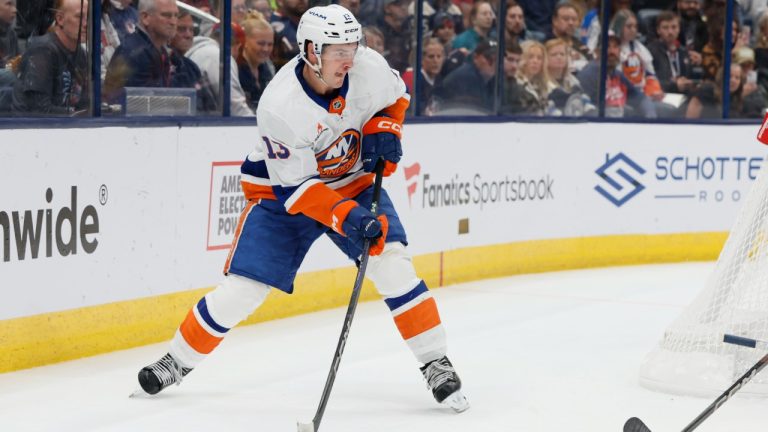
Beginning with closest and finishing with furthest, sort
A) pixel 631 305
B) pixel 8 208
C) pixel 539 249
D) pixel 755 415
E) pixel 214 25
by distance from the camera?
pixel 755 415, pixel 8 208, pixel 214 25, pixel 631 305, pixel 539 249

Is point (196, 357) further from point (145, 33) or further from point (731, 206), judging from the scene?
point (731, 206)

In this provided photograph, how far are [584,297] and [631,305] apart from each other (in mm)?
292

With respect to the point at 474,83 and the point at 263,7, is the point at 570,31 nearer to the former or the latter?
the point at 474,83

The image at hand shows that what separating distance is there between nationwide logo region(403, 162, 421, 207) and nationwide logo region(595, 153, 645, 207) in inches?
59.7

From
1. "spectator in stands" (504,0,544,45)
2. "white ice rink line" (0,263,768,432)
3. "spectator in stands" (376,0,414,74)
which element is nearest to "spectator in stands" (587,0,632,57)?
"spectator in stands" (504,0,544,45)

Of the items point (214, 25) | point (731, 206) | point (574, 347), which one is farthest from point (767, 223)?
point (731, 206)

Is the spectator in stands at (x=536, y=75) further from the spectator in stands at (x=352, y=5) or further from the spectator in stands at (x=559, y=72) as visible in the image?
the spectator in stands at (x=352, y=5)

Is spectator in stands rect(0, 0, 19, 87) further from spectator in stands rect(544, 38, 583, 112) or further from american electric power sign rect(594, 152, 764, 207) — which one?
american electric power sign rect(594, 152, 764, 207)

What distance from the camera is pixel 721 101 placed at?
7801mm

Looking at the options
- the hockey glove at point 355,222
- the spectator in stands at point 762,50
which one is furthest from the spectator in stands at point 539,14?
Answer: the hockey glove at point 355,222

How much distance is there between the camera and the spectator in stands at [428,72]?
6500 millimetres

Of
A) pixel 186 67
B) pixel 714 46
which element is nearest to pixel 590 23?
pixel 714 46

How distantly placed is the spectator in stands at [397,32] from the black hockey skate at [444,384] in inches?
108

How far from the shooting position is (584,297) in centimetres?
620
